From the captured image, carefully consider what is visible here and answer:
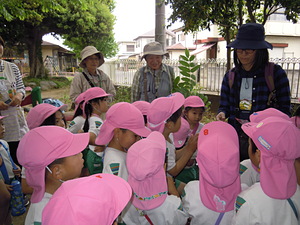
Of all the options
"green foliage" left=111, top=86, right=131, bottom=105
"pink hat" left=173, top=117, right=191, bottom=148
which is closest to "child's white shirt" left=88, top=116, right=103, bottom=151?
"pink hat" left=173, top=117, right=191, bottom=148

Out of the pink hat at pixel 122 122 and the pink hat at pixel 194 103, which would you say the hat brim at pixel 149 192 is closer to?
the pink hat at pixel 122 122

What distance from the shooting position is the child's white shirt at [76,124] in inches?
106

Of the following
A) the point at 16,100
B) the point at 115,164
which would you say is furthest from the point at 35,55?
the point at 115,164

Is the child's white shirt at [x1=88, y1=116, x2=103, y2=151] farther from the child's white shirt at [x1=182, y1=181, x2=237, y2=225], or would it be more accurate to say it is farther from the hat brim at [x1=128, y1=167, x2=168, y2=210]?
the child's white shirt at [x1=182, y1=181, x2=237, y2=225]

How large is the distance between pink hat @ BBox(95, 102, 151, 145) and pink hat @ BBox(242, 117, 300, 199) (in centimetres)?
90

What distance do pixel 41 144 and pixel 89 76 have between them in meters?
2.02

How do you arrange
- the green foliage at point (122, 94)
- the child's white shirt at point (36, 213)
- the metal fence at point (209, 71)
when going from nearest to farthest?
the child's white shirt at point (36, 213) → the metal fence at point (209, 71) → the green foliage at point (122, 94)

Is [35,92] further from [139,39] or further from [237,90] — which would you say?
[139,39]

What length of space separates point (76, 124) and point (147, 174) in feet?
5.10

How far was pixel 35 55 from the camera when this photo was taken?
667 inches

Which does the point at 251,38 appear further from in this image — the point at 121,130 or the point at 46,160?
the point at 46,160

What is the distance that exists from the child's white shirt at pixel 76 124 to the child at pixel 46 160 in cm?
116

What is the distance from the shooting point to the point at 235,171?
143 centimetres

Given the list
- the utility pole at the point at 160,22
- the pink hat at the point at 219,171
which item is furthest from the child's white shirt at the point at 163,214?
the utility pole at the point at 160,22
